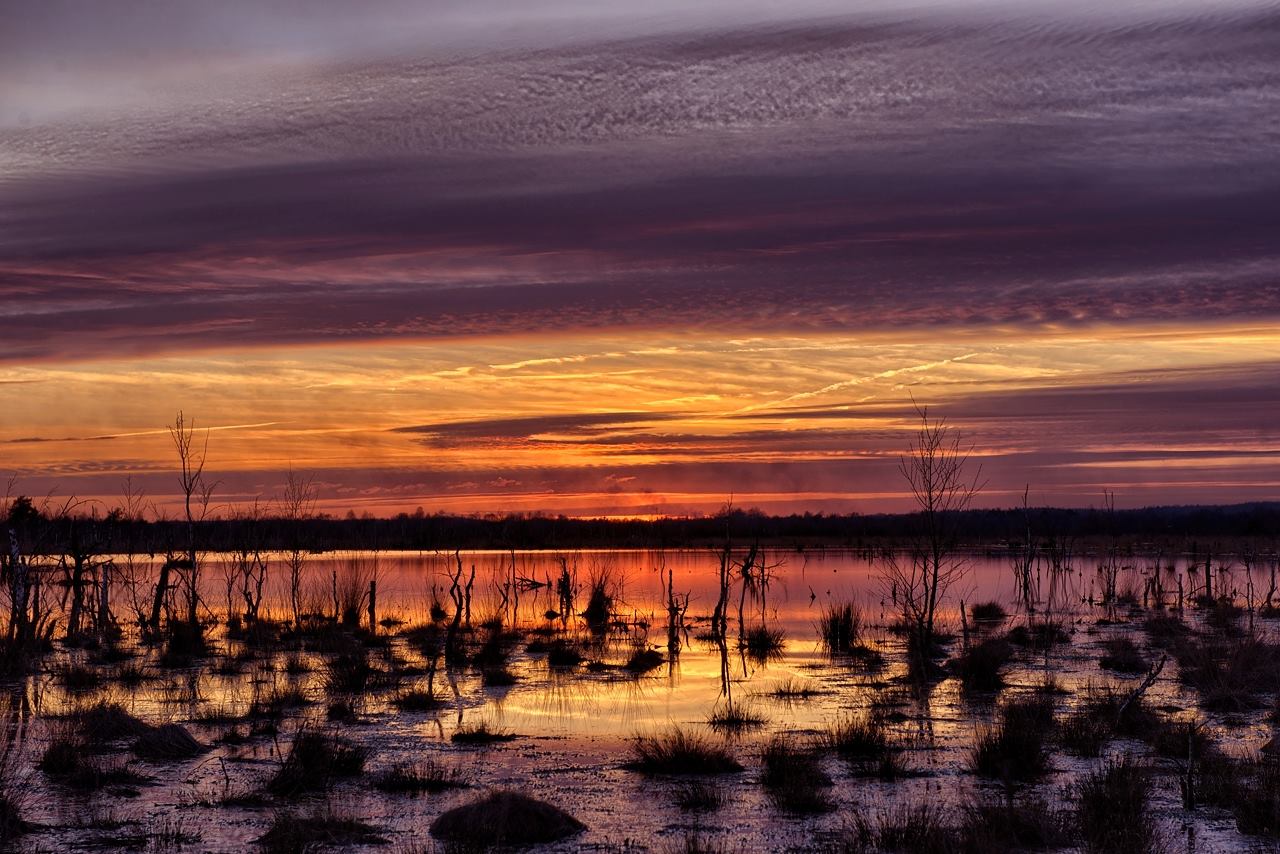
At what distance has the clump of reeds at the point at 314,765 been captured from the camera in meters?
13.8

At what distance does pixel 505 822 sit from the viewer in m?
11.8

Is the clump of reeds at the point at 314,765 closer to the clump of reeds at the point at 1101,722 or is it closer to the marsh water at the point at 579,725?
the marsh water at the point at 579,725

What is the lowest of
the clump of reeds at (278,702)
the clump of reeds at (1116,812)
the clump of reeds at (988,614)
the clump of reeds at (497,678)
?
the clump of reeds at (988,614)

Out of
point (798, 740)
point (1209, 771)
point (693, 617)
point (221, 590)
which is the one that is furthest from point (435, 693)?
point (221, 590)

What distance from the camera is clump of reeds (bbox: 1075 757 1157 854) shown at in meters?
10.9

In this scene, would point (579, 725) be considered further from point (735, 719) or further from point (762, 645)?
point (762, 645)

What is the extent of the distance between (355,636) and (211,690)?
9.61 meters

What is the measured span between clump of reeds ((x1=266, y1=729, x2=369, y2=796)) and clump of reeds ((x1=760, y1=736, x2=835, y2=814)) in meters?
4.94

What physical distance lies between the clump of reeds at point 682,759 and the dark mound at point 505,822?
2.95 meters

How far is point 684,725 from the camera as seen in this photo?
19.0 meters

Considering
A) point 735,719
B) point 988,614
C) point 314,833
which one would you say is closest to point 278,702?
point 735,719

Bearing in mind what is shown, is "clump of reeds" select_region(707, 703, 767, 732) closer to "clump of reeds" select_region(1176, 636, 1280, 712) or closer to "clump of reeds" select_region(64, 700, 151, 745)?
"clump of reeds" select_region(1176, 636, 1280, 712)

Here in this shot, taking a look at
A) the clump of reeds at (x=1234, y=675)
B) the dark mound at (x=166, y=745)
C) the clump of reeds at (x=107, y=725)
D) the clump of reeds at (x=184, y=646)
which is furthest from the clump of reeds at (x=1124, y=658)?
the clump of reeds at (x=184, y=646)

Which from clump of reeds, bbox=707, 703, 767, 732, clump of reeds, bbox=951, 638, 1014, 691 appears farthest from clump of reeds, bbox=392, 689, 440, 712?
clump of reeds, bbox=951, 638, 1014, 691
